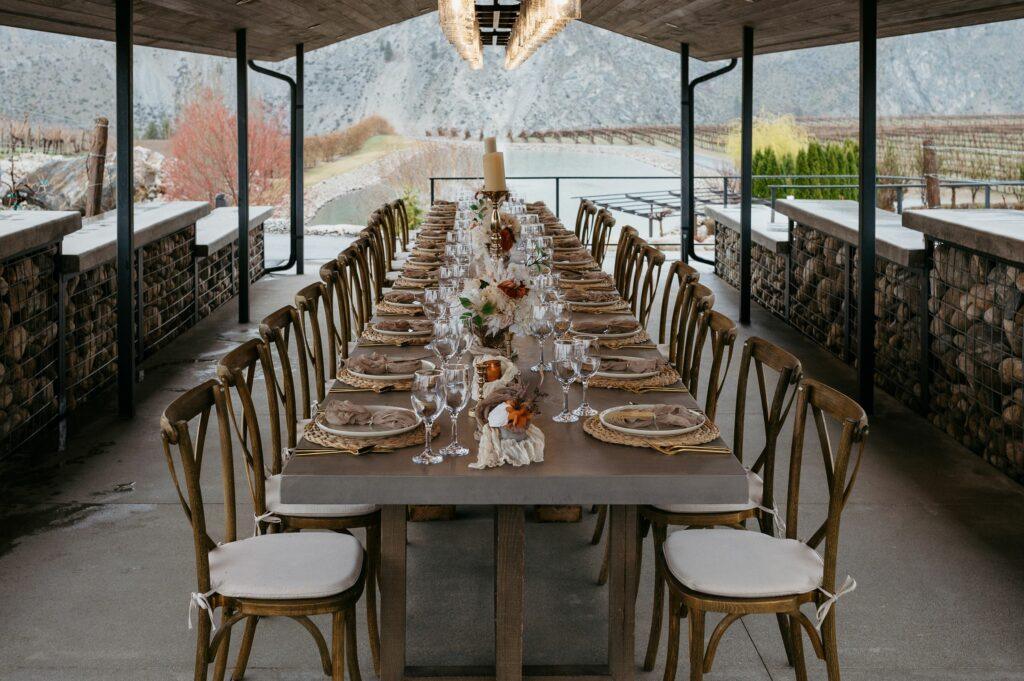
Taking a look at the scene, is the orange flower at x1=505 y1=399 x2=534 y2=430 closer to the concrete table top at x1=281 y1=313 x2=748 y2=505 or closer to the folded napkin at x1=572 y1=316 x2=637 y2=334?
the concrete table top at x1=281 y1=313 x2=748 y2=505

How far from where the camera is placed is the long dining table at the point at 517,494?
246 centimetres

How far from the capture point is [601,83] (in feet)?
116

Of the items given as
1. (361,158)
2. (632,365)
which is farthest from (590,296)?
(361,158)

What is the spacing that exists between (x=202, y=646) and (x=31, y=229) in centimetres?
319

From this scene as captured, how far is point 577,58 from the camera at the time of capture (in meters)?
35.4

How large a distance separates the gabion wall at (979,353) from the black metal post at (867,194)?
320 mm

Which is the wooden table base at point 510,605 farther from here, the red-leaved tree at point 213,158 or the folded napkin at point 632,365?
the red-leaved tree at point 213,158

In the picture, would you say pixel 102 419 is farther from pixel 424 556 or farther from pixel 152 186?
pixel 152 186

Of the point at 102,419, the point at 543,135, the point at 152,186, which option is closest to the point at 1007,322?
the point at 102,419

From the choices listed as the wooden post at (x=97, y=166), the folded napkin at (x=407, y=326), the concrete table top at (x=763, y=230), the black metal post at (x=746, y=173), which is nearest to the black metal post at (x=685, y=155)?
the concrete table top at (x=763, y=230)

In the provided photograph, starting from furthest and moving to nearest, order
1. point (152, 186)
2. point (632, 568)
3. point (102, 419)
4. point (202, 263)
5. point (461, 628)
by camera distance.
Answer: point (152, 186) < point (202, 263) < point (102, 419) < point (461, 628) < point (632, 568)

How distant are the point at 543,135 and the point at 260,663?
2859 cm

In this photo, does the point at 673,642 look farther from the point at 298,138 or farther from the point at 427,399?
the point at 298,138

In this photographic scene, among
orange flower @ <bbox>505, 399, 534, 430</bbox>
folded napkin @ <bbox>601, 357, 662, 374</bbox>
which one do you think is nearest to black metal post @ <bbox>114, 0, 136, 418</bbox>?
folded napkin @ <bbox>601, 357, 662, 374</bbox>
